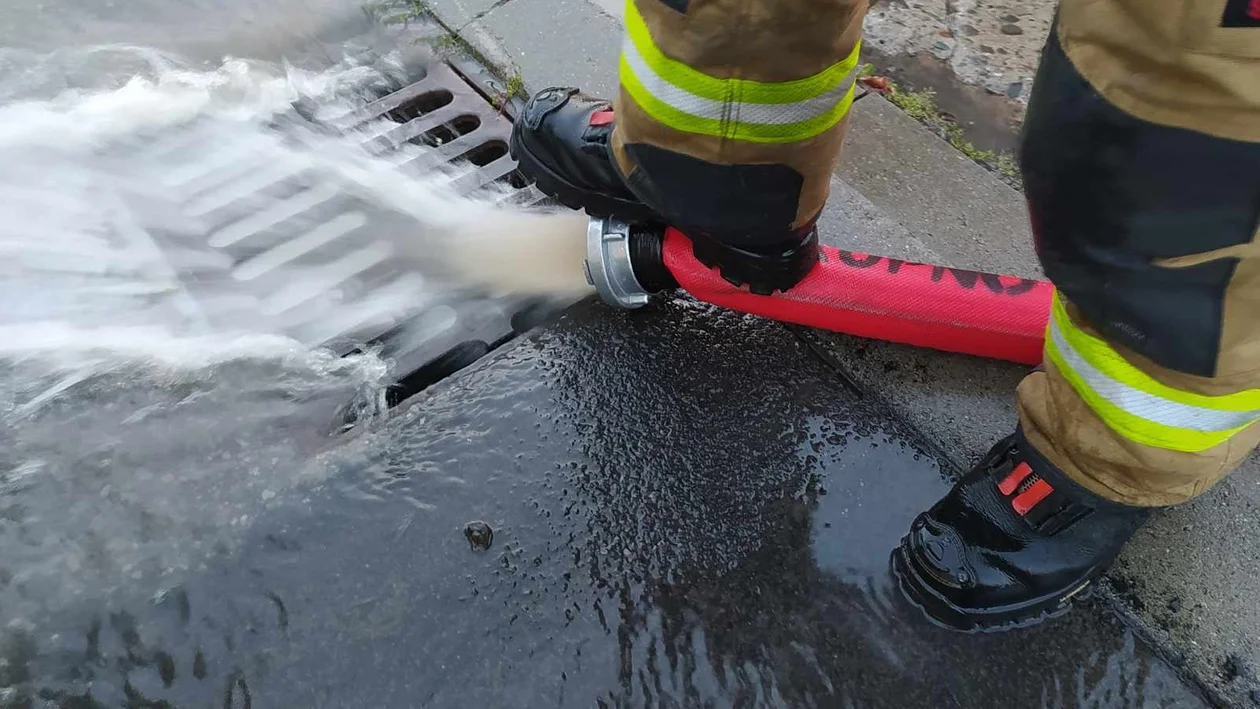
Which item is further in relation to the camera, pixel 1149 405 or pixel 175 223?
pixel 175 223

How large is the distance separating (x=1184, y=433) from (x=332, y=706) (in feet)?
3.74

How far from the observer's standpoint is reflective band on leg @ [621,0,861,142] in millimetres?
1216

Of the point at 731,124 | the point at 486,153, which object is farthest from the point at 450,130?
the point at 731,124

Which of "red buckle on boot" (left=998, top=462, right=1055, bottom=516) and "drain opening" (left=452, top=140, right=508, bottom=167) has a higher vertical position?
"drain opening" (left=452, top=140, right=508, bottom=167)

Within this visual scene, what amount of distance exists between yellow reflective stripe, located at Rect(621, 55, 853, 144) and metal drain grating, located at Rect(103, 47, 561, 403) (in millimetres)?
517

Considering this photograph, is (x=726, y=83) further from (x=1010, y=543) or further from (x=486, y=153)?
(x=486, y=153)

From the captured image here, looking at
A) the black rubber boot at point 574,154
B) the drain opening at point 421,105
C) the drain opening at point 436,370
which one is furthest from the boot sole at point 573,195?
the drain opening at point 421,105

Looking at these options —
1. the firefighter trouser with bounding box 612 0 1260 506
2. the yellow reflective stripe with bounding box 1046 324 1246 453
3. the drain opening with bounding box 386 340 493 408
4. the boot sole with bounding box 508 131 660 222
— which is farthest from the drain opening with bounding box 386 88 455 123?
the yellow reflective stripe with bounding box 1046 324 1246 453

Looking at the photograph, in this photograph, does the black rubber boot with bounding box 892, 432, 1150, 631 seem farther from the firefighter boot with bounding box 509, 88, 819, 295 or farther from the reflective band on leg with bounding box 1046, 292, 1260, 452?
the firefighter boot with bounding box 509, 88, 819, 295

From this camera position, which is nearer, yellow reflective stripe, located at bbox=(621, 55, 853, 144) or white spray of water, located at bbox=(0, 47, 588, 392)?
yellow reflective stripe, located at bbox=(621, 55, 853, 144)

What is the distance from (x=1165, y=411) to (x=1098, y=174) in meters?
0.30

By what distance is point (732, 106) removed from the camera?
123 centimetres

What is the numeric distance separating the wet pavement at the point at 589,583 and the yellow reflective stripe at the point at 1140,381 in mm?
419

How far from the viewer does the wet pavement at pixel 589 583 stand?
1188 mm
